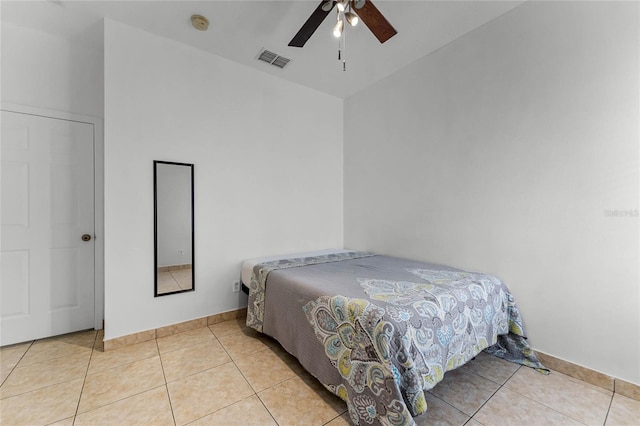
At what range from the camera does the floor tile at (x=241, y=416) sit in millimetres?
1429

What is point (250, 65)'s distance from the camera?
288 cm

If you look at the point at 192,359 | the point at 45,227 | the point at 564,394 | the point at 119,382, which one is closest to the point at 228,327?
the point at 192,359

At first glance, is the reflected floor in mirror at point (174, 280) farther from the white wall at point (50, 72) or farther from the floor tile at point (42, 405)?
the white wall at point (50, 72)

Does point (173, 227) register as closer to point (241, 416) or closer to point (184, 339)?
point (184, 339)

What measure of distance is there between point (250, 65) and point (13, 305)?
308 cm

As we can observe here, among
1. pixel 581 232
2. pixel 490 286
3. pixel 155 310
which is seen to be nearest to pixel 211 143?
pixel 155 310

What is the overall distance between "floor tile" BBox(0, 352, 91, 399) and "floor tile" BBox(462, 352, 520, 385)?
2.79 metres

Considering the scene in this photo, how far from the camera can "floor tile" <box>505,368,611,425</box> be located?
150 cm

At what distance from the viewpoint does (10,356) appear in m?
2.06

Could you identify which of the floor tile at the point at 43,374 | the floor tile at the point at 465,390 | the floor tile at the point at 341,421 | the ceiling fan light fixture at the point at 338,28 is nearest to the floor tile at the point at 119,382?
the floor tile at the point at 43,374

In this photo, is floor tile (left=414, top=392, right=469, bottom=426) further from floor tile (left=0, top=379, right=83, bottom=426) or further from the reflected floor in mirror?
the reflected floor in mirror

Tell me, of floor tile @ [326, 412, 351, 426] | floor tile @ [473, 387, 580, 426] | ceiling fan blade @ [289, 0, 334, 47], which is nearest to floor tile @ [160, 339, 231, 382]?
floor tile @ [326, 412, 351, 426]

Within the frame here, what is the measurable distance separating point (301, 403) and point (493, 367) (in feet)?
4.73

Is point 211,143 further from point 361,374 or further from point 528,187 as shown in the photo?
point 528,187
